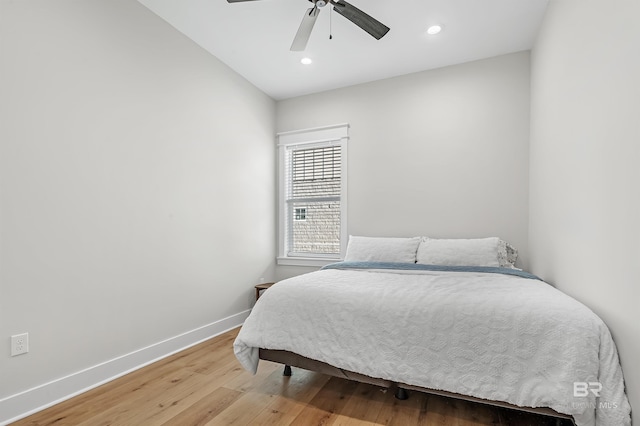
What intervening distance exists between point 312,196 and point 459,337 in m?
2.84

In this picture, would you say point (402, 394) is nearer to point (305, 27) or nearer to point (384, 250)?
point (384, 250)

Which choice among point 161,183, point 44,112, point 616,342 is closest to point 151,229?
point 161,183

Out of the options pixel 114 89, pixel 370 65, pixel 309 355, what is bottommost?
pixel 309 355

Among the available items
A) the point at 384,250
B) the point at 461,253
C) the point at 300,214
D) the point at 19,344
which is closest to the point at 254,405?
the point at 19,344

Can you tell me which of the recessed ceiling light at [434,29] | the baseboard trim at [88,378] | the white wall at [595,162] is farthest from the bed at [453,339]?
the recessed ceiling light at [434,29]

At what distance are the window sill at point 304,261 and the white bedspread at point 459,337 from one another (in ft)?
5.91

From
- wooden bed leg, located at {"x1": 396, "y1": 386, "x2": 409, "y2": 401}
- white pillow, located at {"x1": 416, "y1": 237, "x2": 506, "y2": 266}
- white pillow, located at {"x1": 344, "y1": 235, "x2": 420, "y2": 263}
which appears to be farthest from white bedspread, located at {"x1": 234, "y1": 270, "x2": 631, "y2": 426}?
white pillow, located at {"x1": 344, "y1": 235, "x2": 420, "y2": 263}

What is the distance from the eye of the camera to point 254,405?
6.23 feet

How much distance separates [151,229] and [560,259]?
118 inches

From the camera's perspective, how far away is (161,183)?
270cm

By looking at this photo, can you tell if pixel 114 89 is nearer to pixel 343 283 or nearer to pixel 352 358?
pixel 343 283

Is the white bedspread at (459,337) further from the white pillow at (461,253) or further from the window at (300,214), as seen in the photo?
the window at (300,214)

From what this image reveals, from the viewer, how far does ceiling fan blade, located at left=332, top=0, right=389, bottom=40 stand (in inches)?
84.2

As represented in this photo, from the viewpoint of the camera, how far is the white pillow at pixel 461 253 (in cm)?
288
